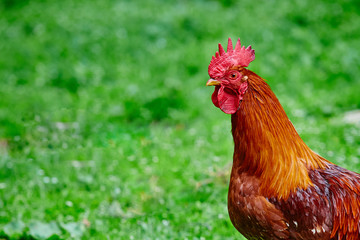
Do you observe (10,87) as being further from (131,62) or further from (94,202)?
(94,202)

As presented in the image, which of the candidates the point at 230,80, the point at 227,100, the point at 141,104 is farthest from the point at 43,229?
the point at 141,104

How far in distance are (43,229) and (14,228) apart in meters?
0.32

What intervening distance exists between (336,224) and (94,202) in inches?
131

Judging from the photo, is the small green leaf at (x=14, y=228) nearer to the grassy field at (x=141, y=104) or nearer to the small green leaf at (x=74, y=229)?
the grassy field at (x=141, y=104)

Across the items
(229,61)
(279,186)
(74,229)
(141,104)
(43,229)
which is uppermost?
(229,61)

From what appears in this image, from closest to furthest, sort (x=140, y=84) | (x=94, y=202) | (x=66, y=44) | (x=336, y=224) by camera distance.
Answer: (x=336, y=224), (x=94, y=202), (x=140, y=84), (x=66, y=44)

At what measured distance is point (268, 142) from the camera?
3.18 m

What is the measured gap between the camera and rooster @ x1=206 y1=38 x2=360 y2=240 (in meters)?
3.09

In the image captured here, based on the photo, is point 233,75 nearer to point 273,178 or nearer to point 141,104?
point 273,178

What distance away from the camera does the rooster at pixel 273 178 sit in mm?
3088

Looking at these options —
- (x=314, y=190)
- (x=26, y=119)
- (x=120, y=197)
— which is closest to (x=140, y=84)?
(x=26, y=119)

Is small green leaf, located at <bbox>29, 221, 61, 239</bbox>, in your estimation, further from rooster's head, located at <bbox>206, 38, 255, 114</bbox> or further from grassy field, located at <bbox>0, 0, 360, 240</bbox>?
rooster's head, located at <bbox>206, 38, 255, 114</bbox>

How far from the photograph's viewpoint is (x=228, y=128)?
762cm

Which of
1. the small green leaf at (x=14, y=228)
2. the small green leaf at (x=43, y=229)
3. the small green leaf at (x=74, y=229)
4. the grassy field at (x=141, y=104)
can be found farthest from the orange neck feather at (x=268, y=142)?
the small green leaf at (x=14, y=228)
